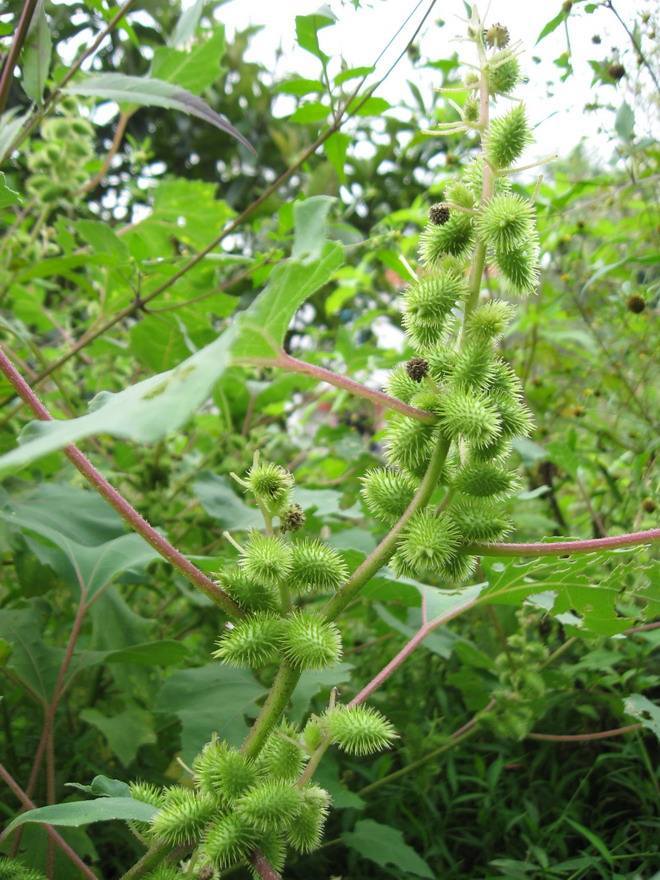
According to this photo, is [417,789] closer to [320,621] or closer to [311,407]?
[320,621]

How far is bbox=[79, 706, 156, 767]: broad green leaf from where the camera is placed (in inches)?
58.4

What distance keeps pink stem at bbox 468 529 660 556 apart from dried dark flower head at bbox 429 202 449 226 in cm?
39

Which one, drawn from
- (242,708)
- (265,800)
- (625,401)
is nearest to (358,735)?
(265,800)

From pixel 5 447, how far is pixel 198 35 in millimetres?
1633

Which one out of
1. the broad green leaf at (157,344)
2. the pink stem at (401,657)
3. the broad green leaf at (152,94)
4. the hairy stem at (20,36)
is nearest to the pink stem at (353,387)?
the pink stem at (401,657)

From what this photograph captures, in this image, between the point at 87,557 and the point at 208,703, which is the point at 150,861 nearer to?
the point at 208,703

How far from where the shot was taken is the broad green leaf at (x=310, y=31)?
5.47ft

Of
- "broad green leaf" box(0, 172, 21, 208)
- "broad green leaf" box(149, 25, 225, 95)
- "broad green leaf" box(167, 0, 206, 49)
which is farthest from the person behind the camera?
"broad green leaf" box(149, 25, 225, 95)

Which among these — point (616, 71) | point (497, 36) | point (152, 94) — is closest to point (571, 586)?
point (497, 36)

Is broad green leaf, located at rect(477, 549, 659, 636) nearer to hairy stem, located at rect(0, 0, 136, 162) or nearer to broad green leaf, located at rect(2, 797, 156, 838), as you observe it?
broad green leaf, located at rect(2, 797, 156, 838)

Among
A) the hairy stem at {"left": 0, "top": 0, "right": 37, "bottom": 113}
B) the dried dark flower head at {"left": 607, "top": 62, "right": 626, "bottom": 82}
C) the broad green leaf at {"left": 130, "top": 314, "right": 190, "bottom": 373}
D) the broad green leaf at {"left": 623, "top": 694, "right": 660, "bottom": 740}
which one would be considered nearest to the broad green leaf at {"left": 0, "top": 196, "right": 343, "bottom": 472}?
the hairy stem at {"left": 0, "top": 0, "right": 37, "bottom": 113}

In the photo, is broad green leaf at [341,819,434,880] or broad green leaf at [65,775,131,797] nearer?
broad green leaf at [65,775,131,797]

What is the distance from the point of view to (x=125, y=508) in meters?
0.95

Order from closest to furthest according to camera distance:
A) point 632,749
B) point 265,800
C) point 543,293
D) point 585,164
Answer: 1. point 265,800
2. point 632,749
3. point 543,293
4. point 585,164
